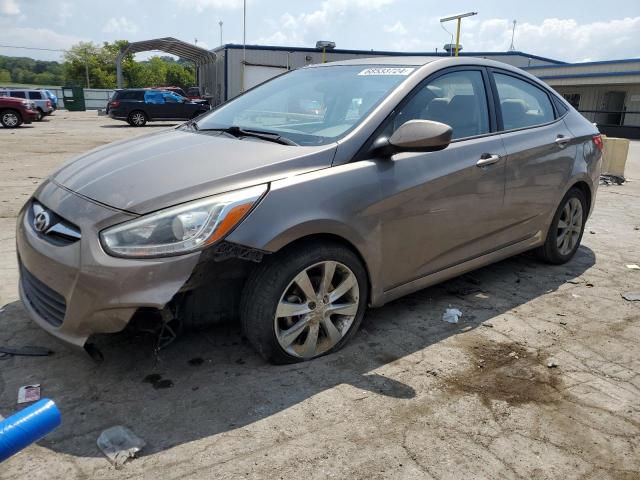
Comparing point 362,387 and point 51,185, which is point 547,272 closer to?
point 362,387

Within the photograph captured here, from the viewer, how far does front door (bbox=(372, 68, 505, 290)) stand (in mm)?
3232

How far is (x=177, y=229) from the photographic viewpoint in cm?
251

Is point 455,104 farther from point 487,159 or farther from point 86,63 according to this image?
point 86,63

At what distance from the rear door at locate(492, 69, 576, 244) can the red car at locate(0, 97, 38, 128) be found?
74.1 ft

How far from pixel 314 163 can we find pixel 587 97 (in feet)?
113

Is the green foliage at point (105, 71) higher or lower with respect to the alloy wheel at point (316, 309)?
higher

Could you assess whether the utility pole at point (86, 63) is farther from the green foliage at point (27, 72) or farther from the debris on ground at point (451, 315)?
the debris on ground at point (451, 315)

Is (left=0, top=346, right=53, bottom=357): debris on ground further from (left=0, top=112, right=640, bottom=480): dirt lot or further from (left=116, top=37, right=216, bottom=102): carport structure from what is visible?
(left=116, top=37, right=216, bottom=102): carport structure

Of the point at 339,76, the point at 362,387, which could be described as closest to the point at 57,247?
the point at 362,387

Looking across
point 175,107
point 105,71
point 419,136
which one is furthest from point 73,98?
point 105,71

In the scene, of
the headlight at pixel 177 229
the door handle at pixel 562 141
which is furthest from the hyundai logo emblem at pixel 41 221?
the door handle at pixel 562 141

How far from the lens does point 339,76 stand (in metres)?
3.81

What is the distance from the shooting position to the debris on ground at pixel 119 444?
227cm

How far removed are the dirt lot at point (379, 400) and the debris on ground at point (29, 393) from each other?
0.05 meters
